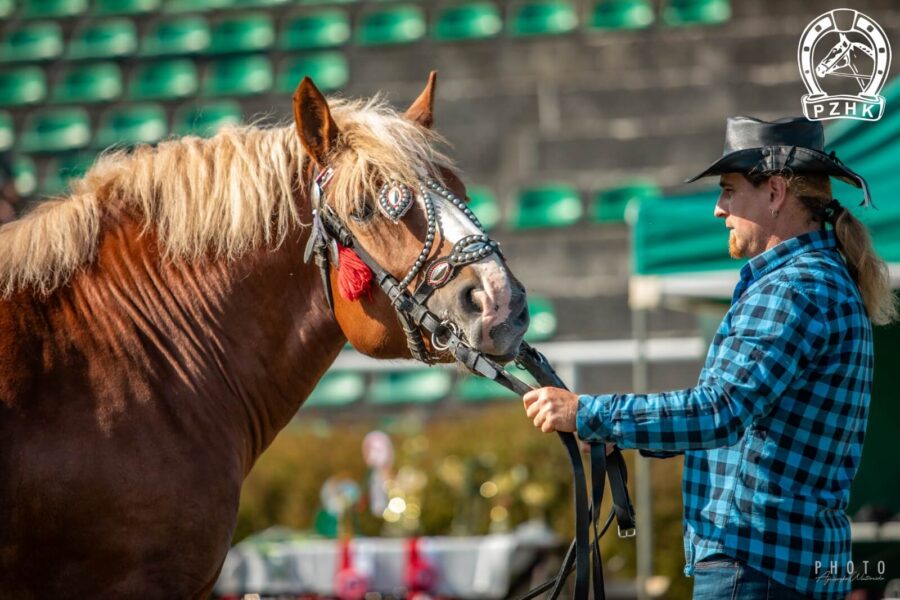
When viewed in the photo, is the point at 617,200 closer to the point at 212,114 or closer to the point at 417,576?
the point at 212,114

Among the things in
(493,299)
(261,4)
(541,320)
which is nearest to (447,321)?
(493,299)

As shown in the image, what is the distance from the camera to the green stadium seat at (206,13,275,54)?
1391cm

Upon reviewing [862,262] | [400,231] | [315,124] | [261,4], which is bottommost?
[862,262]

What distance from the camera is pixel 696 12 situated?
1262 centimetres

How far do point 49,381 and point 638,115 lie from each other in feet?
33.6

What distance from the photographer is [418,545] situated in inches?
236

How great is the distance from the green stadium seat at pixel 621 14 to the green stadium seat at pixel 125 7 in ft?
19.8

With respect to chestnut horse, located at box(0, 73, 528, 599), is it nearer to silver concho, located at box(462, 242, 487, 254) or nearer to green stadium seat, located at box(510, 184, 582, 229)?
silver concho, located at box(462, 242, 487, 254)

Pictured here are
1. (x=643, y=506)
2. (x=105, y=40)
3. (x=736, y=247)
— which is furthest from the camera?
(x=105, y=40)

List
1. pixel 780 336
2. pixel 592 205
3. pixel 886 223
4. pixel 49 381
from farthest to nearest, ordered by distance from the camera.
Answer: pixel 592 205
pixel 886 223
pixel 49 381
pixel 780 336

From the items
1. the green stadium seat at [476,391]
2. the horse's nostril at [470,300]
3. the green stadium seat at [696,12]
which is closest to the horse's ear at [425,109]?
the horse's nostril at [470,300]

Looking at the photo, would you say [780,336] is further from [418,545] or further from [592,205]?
[592,205]

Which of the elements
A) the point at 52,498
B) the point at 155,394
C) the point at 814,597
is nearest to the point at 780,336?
the point at 814,597

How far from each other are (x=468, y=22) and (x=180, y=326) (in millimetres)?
11232
